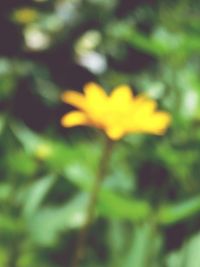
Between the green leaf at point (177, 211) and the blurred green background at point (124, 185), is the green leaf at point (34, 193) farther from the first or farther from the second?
the green leaf at point (177, 211)

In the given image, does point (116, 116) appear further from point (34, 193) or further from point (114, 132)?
point (34, 193)

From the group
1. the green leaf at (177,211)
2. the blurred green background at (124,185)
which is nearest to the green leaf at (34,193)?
the blurred green background at (124,185)

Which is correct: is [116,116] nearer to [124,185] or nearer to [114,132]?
[114,132]

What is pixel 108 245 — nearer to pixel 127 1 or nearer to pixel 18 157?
pixel 18 157

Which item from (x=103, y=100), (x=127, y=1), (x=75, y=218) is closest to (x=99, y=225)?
(x=75, y=218)

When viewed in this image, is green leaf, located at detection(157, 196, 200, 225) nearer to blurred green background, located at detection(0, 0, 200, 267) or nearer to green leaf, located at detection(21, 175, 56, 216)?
blurred green background, located at detection(0, 0, 200, 267)

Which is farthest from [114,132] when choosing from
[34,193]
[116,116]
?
[34,193]

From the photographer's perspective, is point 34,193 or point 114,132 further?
point 34,193

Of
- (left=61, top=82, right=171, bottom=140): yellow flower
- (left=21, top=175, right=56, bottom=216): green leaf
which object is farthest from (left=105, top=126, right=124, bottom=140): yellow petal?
(left=21, top=175, right=56, bottom=216): green leaf

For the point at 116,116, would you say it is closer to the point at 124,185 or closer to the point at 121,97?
the point at 121,97

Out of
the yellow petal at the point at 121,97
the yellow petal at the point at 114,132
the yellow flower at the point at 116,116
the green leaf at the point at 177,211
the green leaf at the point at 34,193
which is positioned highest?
the yellow petal at the point at 121,97

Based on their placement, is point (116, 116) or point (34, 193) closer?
point (116, 116)
